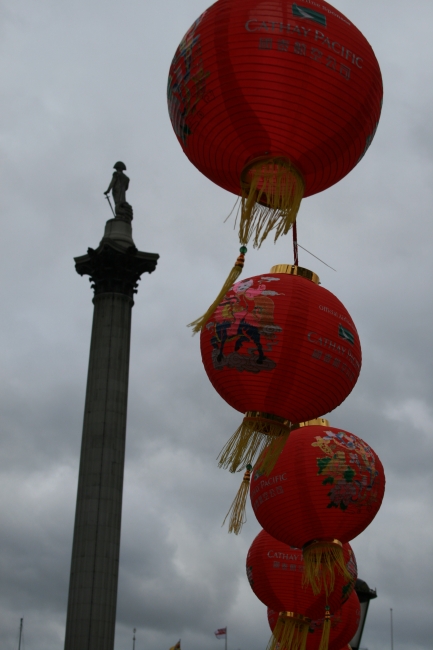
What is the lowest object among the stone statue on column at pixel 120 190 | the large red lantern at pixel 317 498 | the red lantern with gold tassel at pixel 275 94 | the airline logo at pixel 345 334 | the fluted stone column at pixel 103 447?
the large red lantern at pixel 317 498

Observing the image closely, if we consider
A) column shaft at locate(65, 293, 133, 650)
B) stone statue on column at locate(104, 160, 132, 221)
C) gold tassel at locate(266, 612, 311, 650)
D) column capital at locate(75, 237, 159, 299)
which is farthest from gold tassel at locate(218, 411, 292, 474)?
stone statue on column at locate(104, 160, 132, 221)

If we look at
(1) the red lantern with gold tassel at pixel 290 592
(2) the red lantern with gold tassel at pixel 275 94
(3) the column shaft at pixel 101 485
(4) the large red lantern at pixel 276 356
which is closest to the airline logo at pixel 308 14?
(2) the red lantern with gold tassel at pixel 275 94

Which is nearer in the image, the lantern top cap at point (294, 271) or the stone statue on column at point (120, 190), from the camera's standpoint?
the lantern top cap at point (294, 271)

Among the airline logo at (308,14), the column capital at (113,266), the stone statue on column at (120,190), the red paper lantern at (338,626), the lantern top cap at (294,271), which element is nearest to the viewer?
the airline logo at (308,14)

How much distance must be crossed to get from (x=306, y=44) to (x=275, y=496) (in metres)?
4.64

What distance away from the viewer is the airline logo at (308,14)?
6.81 metres

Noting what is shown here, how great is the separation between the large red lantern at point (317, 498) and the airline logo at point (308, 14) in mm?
4371

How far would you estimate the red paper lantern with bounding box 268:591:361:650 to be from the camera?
1134 centimetres

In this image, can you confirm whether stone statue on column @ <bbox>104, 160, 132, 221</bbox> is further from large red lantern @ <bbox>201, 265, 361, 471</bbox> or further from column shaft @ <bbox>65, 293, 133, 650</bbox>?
large red lantern @ <bbox>201, 265, 361, 471</bbox>

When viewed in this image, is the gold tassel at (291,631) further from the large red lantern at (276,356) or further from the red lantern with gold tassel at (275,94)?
the red lantern with gold tassel at (275,94)

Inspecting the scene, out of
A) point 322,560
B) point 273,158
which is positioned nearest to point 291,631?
point 322,560

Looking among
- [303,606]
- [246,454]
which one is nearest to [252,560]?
[303,606]

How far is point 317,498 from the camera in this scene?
31.5 feet

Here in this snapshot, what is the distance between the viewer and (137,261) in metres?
31.0
